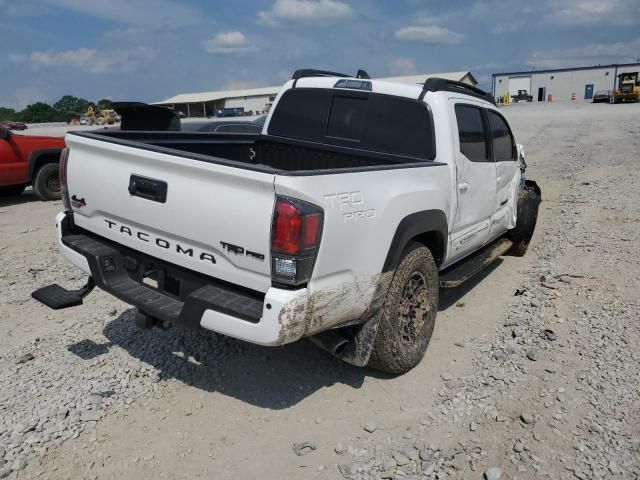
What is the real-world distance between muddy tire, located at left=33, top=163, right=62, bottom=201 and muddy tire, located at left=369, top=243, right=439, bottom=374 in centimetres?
852

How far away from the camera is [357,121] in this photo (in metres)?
4.42

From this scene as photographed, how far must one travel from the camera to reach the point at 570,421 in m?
3.14

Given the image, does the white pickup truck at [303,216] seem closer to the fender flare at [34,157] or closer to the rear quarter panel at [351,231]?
the rear quarter panel at [351,231]

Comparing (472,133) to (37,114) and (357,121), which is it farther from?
(37,114)

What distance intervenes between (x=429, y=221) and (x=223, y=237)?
4.97 ft

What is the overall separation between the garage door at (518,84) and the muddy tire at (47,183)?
256 ft

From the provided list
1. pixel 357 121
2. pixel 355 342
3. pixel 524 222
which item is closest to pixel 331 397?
pixel 355 342

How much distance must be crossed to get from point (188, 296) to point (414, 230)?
4.88 ft

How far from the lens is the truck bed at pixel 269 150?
4.21m

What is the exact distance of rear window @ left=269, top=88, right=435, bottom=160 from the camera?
4.10 metres

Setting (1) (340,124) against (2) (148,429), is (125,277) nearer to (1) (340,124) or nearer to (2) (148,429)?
(2) (148,429)

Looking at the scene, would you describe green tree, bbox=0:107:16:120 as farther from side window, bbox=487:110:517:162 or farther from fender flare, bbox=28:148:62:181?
side window, bbox=487:110:517:162

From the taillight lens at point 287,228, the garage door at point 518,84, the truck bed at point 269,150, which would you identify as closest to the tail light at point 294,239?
the taillight lens at point 287,228

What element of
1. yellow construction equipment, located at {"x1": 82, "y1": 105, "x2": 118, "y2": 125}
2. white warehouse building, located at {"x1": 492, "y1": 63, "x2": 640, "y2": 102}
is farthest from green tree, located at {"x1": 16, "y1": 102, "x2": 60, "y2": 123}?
white warehouse building, located at {"x1": 492, "y1": 63, "x2": 640, "y2": 102}
